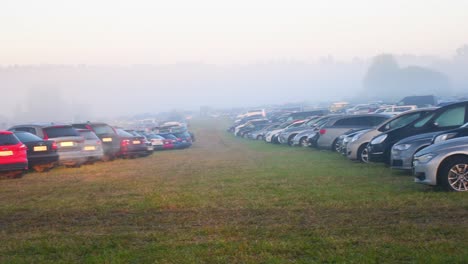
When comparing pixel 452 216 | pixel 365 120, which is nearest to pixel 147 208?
pixel 452 216

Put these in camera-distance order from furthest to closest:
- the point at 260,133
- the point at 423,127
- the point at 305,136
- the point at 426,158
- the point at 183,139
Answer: the point at 260,133, the point at 183,139, the point at 305,136, the point at 423,127, the point at 426,158

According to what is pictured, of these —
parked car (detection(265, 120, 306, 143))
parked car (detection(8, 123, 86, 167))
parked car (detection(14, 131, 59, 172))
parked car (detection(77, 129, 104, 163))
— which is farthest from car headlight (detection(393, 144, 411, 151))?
parked car (detection(265, 120, 306, 143))

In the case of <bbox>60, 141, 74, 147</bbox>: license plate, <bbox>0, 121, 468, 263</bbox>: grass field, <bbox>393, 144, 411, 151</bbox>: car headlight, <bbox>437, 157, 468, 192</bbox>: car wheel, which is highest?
<bbox>60, 141, 74, 147</bbox>: license plate

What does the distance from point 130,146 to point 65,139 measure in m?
4.85

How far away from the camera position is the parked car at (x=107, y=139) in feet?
79.8

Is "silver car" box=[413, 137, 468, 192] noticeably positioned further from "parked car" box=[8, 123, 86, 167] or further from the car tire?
the car tire

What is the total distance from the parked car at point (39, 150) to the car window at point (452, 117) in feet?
38.3

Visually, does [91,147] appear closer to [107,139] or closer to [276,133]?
[107,139]

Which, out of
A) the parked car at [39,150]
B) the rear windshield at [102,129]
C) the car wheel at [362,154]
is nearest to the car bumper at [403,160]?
the car wheel at [362,154]

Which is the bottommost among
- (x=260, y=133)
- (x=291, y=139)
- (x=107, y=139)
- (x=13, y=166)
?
(x=260, y=133)

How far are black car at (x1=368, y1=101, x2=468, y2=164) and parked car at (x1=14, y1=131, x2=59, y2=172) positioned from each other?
9.87 m

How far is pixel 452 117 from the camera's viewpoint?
49.0 ft

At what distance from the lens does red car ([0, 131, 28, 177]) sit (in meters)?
16.2

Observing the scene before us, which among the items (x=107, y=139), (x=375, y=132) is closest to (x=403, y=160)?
(x=375, y=132)
